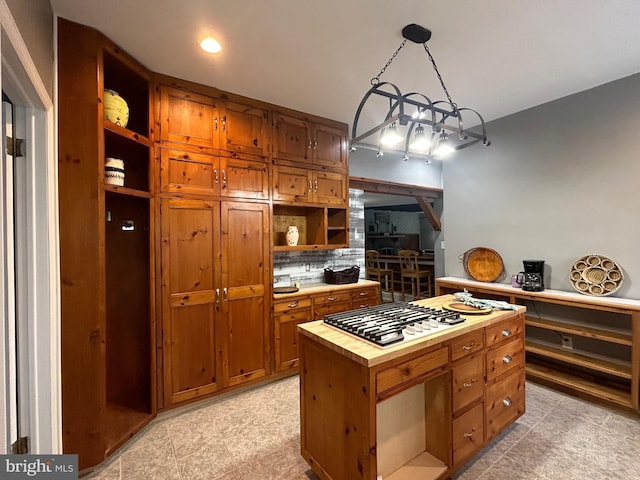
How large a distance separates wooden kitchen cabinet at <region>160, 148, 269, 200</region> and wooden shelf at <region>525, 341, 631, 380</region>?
309 cm

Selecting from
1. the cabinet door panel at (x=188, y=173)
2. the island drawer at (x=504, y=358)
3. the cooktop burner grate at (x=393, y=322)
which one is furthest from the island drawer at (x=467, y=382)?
A: the cabinet door panel at (x=188, y=173)

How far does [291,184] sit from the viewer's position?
10.1 feet

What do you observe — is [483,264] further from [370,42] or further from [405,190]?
[370,42]

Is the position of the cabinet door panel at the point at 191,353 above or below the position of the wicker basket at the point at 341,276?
below

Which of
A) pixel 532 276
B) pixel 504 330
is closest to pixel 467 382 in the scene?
pixel 504 330

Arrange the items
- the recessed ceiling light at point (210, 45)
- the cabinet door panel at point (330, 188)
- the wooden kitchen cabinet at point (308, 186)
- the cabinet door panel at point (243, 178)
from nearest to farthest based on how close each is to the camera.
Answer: the recessed ceiling light at point (210, 45)
the cabinet door panel at point (243, 178)
the wooden kitchen cabinet at point (308, 186)
the cabinet door panel at point (330, 188)

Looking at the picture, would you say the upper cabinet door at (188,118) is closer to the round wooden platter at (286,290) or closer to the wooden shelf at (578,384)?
the round wooden platter at (286,290)

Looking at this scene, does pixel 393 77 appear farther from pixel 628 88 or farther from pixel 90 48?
pixel 90 48

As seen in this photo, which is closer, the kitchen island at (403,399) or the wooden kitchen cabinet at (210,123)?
the kitchen island at (403,399)

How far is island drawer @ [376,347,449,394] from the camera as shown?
1.33 metres

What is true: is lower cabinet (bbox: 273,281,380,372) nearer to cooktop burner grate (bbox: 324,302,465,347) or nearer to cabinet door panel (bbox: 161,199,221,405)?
cabinet door panel (bbox: 161,199,221,405)

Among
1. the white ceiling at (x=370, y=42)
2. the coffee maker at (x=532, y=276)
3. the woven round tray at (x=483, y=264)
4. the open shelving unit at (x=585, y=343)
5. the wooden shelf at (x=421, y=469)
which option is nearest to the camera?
the wooden shelf at (x=421, y=469)

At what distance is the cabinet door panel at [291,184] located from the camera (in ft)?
9.73

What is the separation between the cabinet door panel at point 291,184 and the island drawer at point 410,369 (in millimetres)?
2035
